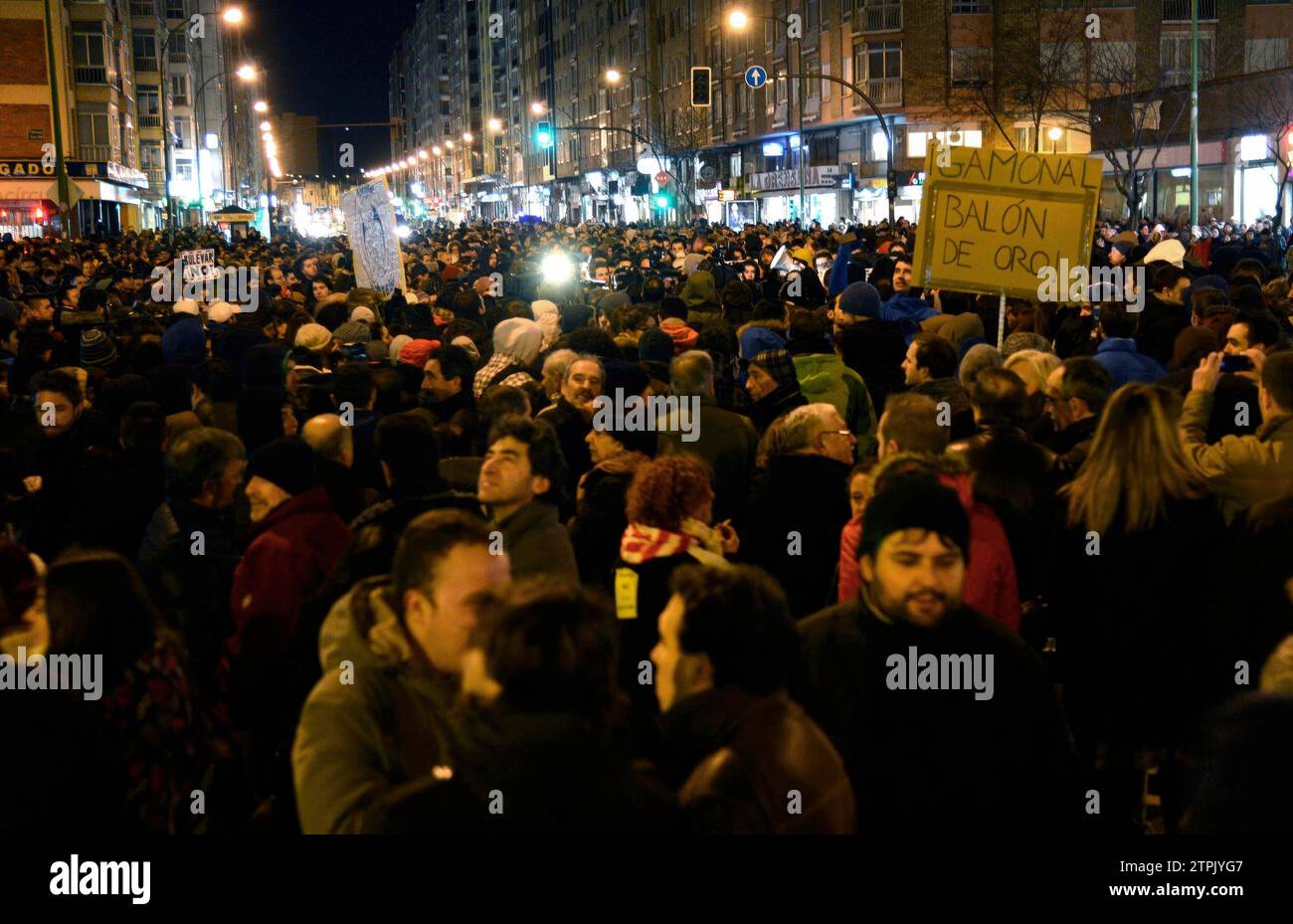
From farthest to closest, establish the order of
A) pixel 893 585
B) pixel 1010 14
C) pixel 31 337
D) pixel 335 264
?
pixel 1010 14 → pixel 335 264 → pixel 31 337 → pixel 893 585

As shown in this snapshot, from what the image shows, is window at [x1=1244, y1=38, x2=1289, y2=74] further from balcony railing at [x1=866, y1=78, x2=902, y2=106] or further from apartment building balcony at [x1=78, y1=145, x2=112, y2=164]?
apartment building balcony at [x1=78, y1=145, x2=112, y2=164]

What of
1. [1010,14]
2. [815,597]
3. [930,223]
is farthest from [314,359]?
[1010,14]

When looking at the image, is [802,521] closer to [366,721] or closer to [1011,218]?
[366,721]

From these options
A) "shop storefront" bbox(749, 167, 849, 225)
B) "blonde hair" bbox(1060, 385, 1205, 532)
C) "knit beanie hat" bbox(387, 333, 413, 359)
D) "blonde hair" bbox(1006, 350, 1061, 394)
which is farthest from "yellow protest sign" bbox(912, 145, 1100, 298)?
"shop storefront" bbox(749, 167, 849, 225)

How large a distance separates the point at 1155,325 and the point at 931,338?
8.49ft

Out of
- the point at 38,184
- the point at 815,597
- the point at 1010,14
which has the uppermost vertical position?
the point at 1010,14

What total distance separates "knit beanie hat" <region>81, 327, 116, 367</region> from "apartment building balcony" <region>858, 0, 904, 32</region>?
51004 millimetres

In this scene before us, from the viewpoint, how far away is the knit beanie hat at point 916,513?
3.94m

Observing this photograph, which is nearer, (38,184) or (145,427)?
(145,427)

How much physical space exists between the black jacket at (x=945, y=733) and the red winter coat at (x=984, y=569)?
99cm

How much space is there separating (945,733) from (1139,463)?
1776 mm

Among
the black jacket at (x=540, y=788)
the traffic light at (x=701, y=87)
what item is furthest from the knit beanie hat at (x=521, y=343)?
the traffic light at (x=701, y=87)

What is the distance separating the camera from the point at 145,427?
277 inches
